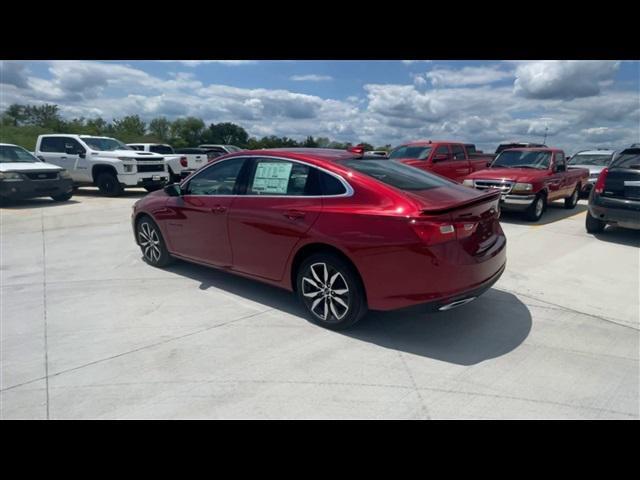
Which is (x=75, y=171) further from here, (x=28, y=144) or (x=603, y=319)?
(x=28, y=144)

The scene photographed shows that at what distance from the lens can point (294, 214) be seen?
12.0 feet

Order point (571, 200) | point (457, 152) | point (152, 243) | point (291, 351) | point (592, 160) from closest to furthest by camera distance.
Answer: point (291, 351)
point (152, 243)
point (571, 200)
point (457, 152)
point (592, 160)

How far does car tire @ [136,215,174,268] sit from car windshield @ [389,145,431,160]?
8555 millimetres

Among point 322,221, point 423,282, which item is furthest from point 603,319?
point 322,221

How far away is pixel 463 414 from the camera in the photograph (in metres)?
2.48

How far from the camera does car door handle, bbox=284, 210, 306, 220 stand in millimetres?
3624

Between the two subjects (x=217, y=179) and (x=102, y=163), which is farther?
(x=102, y=163)

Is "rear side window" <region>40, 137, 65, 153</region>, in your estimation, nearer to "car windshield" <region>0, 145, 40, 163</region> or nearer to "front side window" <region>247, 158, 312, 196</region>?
"car windshield" <region>0, 145, 40, 163</region>

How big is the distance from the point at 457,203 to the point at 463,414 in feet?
5.38

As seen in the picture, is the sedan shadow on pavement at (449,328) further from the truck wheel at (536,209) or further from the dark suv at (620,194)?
the truck wheel at (536,209)

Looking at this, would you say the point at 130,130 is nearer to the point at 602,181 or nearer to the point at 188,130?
the point at 188,130

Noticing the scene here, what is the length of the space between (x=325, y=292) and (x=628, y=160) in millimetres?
6997

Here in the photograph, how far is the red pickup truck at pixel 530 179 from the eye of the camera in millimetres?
8766

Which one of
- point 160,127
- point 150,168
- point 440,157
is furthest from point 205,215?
point 160,127
